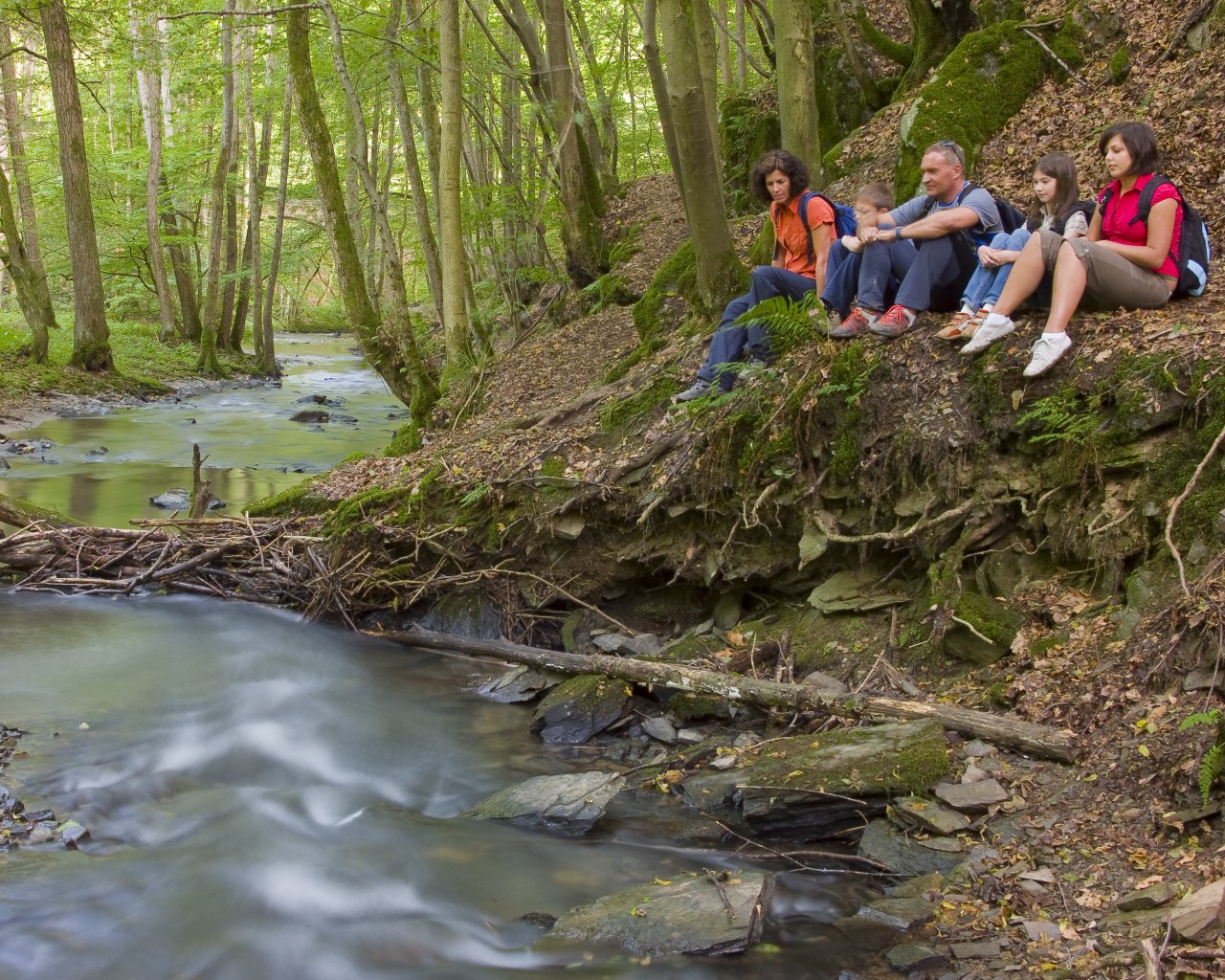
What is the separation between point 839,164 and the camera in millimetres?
10812

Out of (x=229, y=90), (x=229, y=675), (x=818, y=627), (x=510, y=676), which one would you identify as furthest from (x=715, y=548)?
(x=229, y=90)

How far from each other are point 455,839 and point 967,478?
3656 millimetres

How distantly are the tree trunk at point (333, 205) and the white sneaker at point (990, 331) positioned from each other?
8.30 meters

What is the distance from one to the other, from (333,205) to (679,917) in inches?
408

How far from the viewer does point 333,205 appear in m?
12.0

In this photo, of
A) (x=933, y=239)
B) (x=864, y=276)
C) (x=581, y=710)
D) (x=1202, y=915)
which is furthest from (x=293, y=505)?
(x=1202, y=915)

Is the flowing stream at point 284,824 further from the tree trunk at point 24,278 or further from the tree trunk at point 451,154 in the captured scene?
the tree trunk at point 24,278

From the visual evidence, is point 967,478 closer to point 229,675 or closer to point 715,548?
point 715,548

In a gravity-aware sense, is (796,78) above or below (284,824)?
above

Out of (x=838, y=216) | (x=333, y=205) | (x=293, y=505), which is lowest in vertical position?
(x=293, y=505)

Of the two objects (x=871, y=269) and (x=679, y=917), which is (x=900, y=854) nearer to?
Answer: (x=679, y=917)

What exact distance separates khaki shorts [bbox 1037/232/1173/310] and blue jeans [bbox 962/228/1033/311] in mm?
263

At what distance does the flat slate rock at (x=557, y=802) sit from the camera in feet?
16.6

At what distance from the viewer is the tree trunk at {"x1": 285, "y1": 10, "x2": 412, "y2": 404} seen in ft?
38.6
